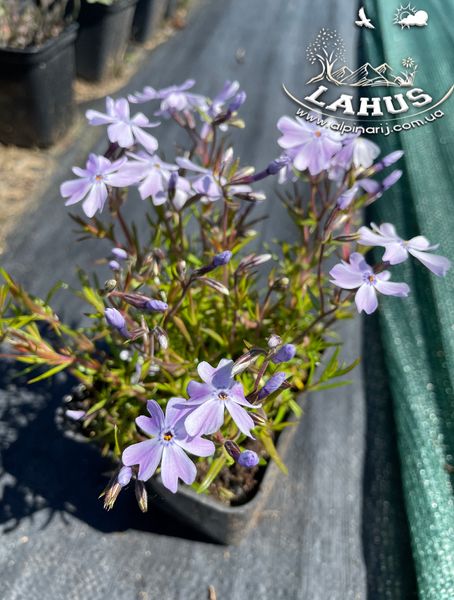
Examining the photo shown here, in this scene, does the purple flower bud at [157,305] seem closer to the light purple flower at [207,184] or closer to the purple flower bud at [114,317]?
the purple flower bud at [114,317]

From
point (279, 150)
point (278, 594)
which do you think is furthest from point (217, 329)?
point (279, 150)

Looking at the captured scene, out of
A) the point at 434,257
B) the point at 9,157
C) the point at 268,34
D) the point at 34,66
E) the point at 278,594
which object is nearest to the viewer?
the point at 434,257

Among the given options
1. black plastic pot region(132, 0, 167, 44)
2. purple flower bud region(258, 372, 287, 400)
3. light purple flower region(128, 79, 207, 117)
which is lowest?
black plastic pot region(132, 0, 167, 44)

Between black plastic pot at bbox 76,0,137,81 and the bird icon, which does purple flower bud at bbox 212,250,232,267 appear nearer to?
the bird icon

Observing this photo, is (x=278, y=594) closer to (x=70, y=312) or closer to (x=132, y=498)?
(x=132, y=498)

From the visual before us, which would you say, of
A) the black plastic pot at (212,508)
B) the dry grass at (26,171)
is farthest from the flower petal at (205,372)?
the dry grass at (26,171)

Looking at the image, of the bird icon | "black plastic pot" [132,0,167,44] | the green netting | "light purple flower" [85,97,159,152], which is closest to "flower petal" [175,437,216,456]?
"light purple flower" [85,97,159,152]

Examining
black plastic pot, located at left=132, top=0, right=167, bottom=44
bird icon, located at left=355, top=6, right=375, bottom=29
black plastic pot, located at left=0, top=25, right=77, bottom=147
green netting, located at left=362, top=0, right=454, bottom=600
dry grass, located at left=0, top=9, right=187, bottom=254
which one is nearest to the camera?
bird icon, located at left=355, top=6, right=375, bottom=29
